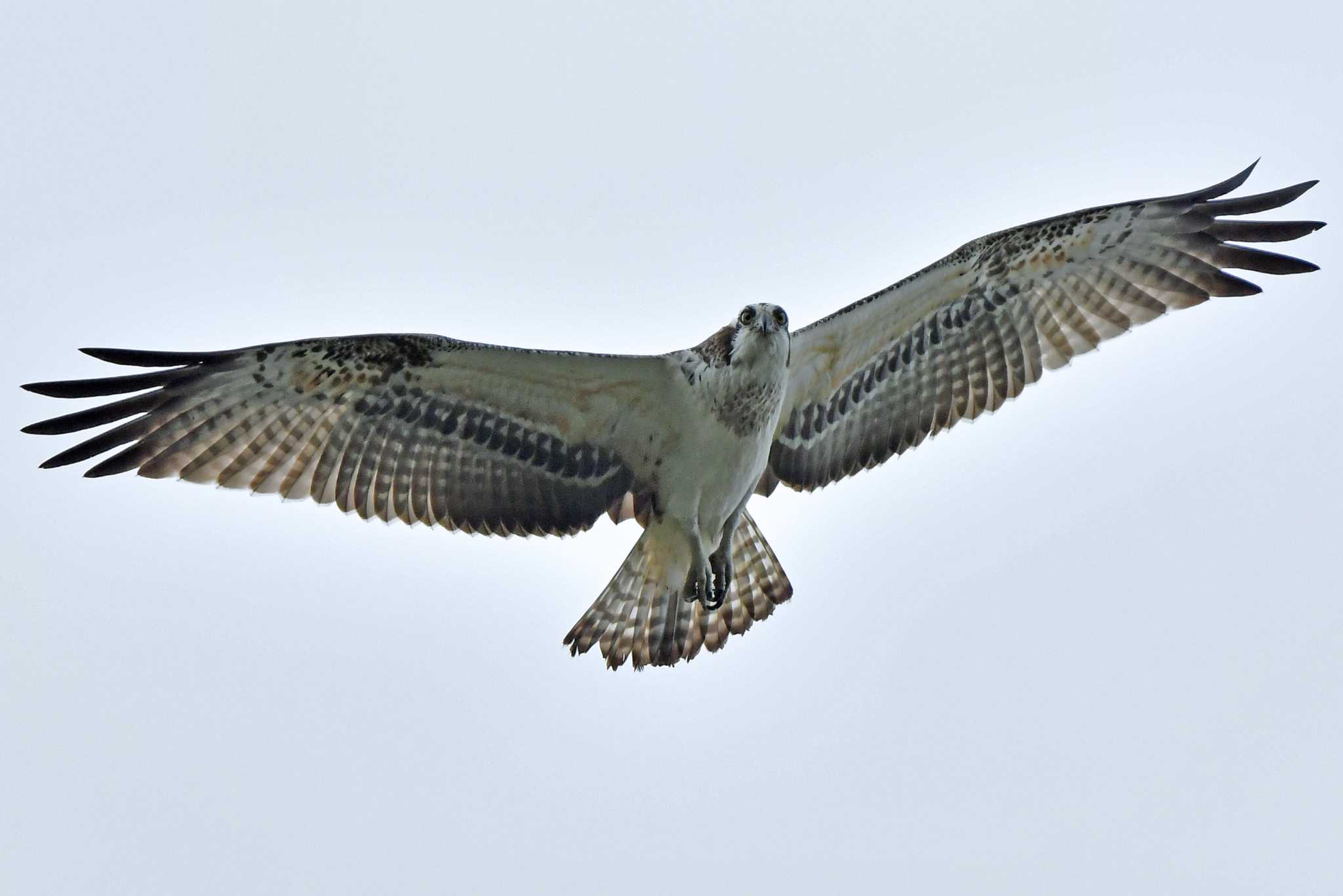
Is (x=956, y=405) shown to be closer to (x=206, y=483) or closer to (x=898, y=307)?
(x=898, y=307)

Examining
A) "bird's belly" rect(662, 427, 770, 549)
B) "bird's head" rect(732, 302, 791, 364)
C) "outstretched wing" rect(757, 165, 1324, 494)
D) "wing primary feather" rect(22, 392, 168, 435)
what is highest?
"outstretched wing" rect(757, 165, 1324, 494)

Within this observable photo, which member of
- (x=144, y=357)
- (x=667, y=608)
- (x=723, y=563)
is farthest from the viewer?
(x=667, y=608)

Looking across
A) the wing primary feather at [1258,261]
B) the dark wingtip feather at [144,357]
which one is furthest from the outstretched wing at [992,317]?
the dark wingtip feather at [144,357]

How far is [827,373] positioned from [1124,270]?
1921 mm

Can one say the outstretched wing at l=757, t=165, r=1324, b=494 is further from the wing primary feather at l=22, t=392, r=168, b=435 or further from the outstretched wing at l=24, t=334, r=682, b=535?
the wing primary feather at l=22, t=392, r=168, b=435

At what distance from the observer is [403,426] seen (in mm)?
10164

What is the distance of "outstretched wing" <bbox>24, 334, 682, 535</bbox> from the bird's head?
0.58 metres

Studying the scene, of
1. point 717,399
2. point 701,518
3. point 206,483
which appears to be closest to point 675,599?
point 701,518

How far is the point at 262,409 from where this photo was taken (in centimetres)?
992

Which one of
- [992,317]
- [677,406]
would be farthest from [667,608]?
[992,317]

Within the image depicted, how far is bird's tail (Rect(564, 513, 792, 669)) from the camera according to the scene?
35.2ft

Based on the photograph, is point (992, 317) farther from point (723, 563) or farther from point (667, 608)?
point (667, 608)

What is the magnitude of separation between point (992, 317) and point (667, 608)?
2736mm

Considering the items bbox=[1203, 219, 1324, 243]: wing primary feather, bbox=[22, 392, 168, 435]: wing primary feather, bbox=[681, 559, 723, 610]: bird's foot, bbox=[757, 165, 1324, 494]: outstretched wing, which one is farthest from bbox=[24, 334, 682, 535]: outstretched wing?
bbox=[1203, 219, 1324, 243]: wing primary feather
